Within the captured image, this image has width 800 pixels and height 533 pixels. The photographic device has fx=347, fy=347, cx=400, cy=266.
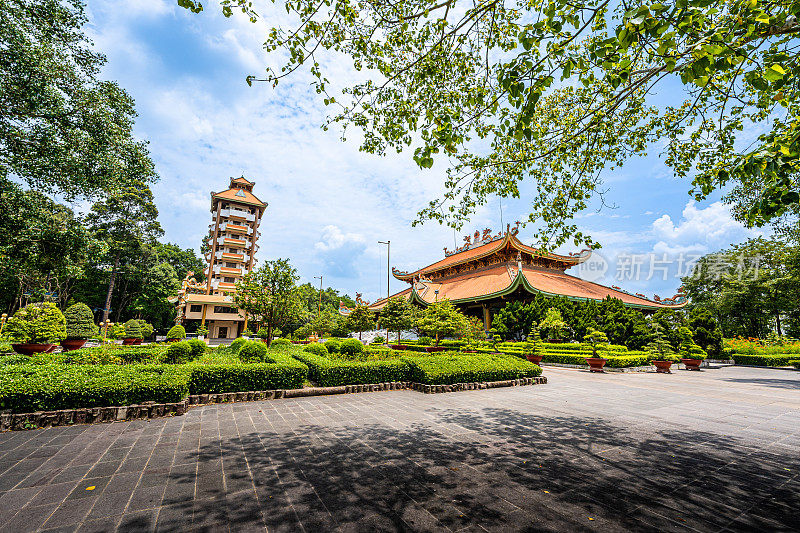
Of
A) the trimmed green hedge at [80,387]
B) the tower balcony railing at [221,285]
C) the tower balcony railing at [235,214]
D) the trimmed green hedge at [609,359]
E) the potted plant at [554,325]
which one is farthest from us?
the tower balcony railing at [235,214]

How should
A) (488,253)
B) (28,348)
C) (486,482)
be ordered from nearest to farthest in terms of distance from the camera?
1. (486,482)
2. (28,348)
3. (488,253)

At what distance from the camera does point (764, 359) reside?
20.6 meters

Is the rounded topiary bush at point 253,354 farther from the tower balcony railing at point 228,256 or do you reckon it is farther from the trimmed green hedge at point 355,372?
the tower balcony railing at point 228,256

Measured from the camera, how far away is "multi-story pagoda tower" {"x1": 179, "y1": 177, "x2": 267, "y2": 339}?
126 ft

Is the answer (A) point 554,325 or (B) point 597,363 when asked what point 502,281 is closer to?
(A) point 554,325

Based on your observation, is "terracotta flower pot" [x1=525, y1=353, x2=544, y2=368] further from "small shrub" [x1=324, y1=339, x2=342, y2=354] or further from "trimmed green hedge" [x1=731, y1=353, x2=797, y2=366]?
"trimmed green hedge" [x1=731, y1=353, x2=797, y2=366]

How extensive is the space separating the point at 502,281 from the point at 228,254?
105 feet

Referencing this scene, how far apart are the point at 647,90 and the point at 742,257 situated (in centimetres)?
A: 3612

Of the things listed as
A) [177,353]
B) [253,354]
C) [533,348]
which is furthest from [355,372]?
[533,348]

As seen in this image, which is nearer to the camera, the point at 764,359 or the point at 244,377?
the point at 244,377

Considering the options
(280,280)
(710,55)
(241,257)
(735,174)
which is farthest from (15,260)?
(241,257)

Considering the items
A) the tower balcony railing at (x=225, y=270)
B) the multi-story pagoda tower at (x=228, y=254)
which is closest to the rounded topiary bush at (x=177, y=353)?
the multi-story pagoda tower at (x=228, y=254)

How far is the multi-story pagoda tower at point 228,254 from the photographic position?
38531mm

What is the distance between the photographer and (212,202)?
142ft
